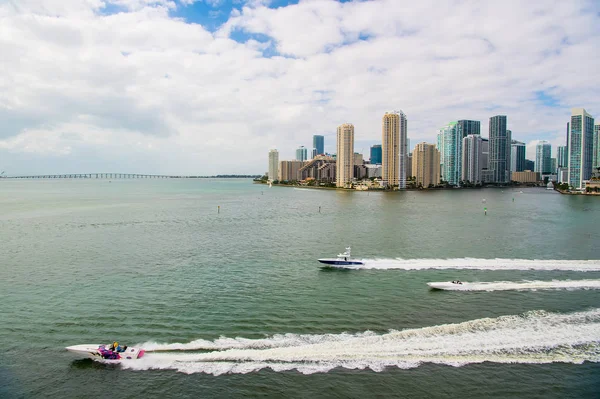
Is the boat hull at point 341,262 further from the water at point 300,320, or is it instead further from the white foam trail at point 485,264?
the water at point 300,320

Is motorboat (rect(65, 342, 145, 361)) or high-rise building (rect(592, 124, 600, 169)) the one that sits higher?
high-rise building (rect(592, 124, 600, 169))

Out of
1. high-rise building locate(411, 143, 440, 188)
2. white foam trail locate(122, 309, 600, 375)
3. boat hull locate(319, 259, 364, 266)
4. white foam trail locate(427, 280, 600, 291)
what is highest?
high-rise building locate(411, 143, 440, 188)

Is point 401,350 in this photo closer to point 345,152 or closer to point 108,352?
point 108,352

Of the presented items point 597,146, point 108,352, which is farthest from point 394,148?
point 108,352

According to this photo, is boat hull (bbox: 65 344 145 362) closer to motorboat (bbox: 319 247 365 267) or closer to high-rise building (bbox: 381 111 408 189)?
motorboat (bbox: 319 247 365 267)

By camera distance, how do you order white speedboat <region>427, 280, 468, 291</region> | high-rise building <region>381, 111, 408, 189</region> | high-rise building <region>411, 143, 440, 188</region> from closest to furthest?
1. white speedboat <region>427, 280, 468, 291</region>
2. high-rise building <region>381, 111, 408, 189</region>
3. high-rise building <region>411, 143, 440, 188</region>

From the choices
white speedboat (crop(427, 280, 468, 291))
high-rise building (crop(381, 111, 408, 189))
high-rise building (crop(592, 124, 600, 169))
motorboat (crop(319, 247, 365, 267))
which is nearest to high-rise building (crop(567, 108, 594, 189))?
high-rise building (crop(592, 124, 600, 169))
